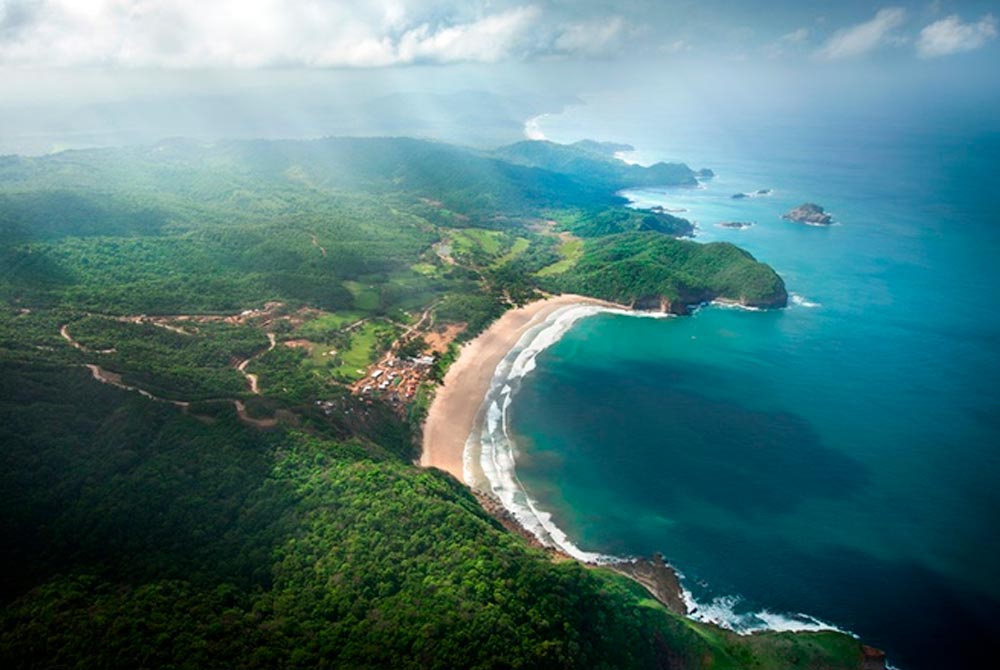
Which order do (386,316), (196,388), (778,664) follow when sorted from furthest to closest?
1. (386,316)
2. (196,388)
3. (778,664)

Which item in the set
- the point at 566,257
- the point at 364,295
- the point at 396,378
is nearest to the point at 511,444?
the point at 396,378

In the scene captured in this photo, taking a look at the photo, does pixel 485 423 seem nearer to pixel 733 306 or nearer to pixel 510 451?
pixel 510 451

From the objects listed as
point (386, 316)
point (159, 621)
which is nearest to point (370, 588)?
point (159, 621)

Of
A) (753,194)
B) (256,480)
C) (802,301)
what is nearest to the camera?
(256,480)

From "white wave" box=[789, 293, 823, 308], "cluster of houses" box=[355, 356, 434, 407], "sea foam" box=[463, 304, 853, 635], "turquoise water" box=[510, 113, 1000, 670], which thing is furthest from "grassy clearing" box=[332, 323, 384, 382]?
"white wave" box=[789, 293, 823, 308]

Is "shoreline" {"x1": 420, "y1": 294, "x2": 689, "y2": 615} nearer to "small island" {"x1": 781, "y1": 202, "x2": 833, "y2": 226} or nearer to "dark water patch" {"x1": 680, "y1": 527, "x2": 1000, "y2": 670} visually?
"dark water patch" {"x1": 680, "y1": 527, "x2": 1000, "y2": 670}

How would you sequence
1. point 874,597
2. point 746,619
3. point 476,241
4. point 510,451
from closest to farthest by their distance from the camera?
point 746,619, point 874,597, point 510,451, point 476,241

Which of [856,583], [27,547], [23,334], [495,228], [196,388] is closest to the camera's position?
[27,547]

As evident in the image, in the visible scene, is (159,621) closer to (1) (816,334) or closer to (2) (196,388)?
(2) (196,388)

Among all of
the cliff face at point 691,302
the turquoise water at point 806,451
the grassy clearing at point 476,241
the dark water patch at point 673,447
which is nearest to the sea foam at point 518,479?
the turquoise water at point 806,451
